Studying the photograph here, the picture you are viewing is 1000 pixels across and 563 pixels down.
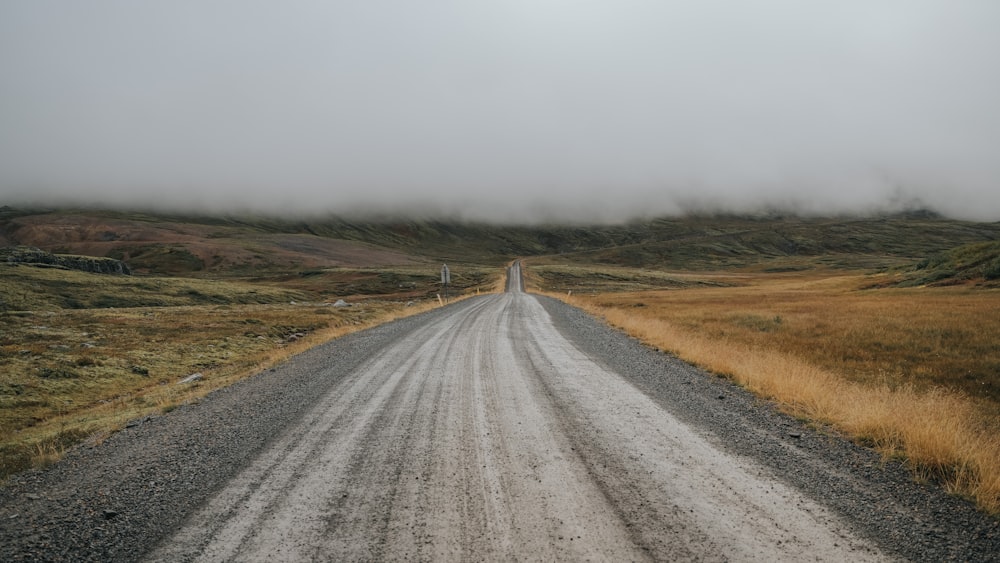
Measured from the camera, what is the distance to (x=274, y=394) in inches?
404

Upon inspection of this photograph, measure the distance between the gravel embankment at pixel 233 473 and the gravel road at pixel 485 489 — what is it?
28 mm

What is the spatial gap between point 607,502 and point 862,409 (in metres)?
5.17

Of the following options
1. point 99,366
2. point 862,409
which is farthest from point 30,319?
point 862,409

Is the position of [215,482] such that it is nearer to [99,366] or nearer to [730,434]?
[730,434]

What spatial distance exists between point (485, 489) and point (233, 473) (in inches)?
130

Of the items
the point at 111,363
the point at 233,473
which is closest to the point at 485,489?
the point at 233,473

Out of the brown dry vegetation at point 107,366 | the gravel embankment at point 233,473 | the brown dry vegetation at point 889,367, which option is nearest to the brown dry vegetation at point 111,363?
the brown dry vegetation at point 107,366

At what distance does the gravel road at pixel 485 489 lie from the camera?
4113mm

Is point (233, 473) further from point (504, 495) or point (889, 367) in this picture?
point (889, 367)

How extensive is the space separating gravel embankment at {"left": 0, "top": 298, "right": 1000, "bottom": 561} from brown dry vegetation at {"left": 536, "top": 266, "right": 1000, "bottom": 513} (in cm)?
48

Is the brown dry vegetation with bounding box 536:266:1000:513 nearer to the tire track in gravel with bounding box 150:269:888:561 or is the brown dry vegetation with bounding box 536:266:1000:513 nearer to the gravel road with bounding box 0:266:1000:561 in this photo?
the gravel road with bounding box 0:266:1000:561

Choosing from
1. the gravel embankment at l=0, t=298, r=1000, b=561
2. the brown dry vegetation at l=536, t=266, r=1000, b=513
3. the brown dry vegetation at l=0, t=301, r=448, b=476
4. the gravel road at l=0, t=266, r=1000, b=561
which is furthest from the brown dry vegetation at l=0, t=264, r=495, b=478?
the brown dry vegetation at l=536, t=266, r=1000, b=513

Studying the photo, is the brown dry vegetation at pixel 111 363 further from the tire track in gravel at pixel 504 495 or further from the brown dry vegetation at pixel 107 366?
the tire track in gravel at pixel 504 495

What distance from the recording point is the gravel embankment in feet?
13.8
